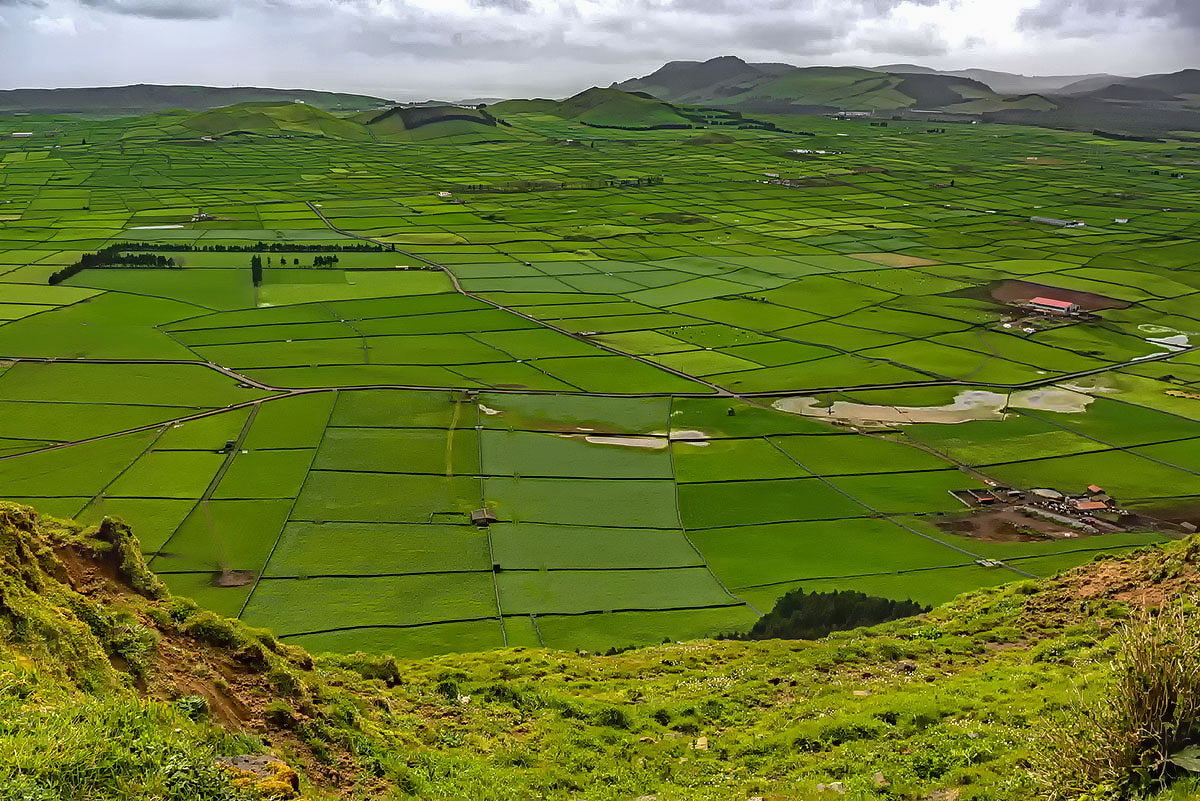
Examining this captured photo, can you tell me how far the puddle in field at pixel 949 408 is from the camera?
75.3 m

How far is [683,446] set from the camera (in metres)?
68.7

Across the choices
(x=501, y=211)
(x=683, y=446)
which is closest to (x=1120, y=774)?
(x=683, y=446)

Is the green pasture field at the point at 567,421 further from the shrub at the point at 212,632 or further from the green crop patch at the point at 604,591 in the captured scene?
the shrub at the point at 212,632

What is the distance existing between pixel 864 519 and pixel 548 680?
3165 centimetres

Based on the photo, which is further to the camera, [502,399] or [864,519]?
[502,399]

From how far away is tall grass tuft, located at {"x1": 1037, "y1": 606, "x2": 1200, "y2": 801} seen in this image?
44.7ft

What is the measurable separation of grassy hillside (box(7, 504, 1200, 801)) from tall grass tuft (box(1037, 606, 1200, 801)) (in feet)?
0.17

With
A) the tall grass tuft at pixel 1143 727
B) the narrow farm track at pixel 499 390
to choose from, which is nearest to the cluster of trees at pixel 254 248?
the narrow farm track at pixel 499 390

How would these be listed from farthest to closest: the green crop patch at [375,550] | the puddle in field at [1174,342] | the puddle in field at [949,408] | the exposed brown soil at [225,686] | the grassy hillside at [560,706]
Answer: the puddle in field at [1174,342], the puddle in field at [949,408], the green crop patch at [375,550], the exposed brown soil at [225,686], the grassy hillside at [560,706]

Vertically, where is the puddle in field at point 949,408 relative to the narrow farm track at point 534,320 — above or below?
below

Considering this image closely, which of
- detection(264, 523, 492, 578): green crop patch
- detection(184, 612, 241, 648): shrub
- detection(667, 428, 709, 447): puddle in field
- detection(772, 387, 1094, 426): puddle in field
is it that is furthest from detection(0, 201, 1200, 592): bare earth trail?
detection(184, 612, 241, 648): shrub

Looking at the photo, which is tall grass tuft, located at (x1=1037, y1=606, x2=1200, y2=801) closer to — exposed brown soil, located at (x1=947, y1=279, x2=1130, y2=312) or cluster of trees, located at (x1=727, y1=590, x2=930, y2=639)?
cluster of trees, located at (x1=727, y1=590, x2=930, y2=639)

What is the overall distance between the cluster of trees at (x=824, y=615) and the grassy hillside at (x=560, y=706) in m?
5.56

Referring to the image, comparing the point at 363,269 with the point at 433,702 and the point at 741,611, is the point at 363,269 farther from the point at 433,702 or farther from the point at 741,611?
the point at 433,702
